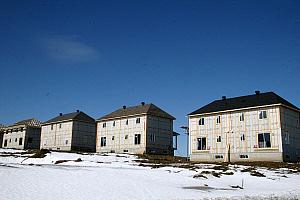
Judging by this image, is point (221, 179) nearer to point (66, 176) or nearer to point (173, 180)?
point (173, 180)

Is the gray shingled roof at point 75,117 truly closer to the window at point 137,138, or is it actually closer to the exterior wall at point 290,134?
the window at point 137,138

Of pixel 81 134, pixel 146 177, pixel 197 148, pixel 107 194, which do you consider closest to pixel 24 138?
pixel 81 134

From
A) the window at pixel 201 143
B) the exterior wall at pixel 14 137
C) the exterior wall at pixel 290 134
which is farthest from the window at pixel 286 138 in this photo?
the exterior wall at pixel 14 137

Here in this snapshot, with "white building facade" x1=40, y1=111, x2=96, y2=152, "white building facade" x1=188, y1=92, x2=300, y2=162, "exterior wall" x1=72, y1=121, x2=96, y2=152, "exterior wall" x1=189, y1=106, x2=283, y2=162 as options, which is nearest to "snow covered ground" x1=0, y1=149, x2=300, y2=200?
"exterior wall" x1=189, y1=106, x2=283, y2=162

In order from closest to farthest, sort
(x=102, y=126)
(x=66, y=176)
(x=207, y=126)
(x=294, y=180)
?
(x=66, y=176) → (x=294, y=180) → (x=207, y=126) → (x=102, y=126)

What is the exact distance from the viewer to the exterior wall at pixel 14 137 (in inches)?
3061

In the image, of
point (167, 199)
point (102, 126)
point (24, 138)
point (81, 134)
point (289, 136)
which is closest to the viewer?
point (167, 199)

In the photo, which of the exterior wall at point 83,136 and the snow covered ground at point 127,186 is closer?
the snow covered ground at point 127,186

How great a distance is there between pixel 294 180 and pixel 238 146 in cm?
1987

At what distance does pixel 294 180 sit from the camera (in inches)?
943

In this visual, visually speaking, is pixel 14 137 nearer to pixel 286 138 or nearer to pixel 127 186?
pixel 286 138

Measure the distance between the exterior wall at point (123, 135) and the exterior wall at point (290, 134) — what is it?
2169 cm

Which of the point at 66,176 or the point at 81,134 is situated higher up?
the point at 81,134

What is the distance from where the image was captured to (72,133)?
216ft
